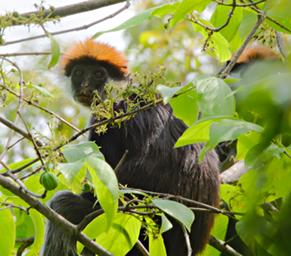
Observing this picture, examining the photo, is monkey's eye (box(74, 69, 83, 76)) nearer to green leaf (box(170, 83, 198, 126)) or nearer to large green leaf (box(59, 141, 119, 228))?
green leaf (box(170, 83, 198, 126))

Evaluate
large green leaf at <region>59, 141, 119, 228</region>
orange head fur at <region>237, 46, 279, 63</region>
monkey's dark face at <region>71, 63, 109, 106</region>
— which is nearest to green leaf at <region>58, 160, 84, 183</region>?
large green leaf at <region>59, 141, 119, 228</region>

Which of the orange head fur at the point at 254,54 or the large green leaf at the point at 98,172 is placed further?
the orange head fur at the point at 254,54

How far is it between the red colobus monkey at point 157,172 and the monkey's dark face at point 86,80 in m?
1.09

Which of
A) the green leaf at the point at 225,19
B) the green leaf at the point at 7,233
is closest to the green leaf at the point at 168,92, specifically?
the green leaf at the point at 225,19

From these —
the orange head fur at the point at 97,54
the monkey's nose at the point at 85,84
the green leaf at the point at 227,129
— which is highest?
the green leaf at the point at 227,129

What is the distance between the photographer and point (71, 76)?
6312mm

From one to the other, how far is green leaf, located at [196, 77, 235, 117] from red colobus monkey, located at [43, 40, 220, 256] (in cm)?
→ 196

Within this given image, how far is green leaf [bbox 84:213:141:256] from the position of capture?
2.29 m

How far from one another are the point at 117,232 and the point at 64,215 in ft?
6.21

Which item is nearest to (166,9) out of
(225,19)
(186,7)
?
(186,7)

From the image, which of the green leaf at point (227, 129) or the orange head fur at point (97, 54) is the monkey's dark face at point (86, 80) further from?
the green leaf at point (227, 129)

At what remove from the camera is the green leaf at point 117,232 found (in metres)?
2.29

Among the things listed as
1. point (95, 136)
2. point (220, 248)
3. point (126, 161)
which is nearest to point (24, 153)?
point (95, 136)

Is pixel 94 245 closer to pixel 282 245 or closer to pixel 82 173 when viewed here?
pixel 82 173
